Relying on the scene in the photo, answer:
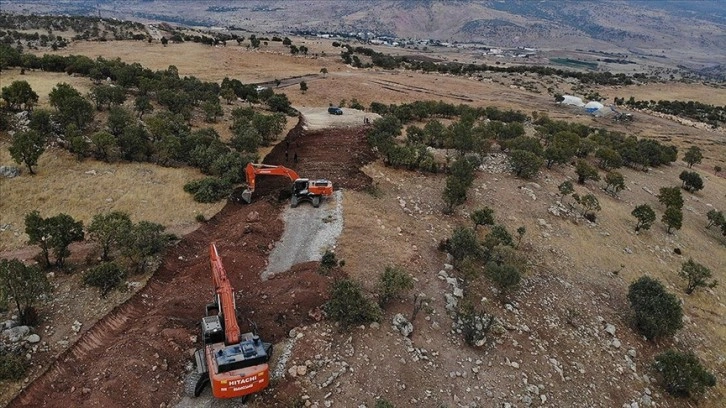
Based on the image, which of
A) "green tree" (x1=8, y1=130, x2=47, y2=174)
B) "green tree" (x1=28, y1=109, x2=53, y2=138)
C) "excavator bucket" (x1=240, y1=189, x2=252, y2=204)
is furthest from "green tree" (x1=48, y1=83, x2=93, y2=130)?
"excavator bucket" (x1=240, y1=189, x2=252, y2=204)

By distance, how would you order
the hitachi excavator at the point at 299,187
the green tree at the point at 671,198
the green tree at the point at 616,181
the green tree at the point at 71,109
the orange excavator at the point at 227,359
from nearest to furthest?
the orange excavator at the point at 227,359 < the hitachi excavator at the point at 299,187 < the green tree at the point at 71,109 < the green tree at the point at 671,198 < the green tree at the point at 616,181

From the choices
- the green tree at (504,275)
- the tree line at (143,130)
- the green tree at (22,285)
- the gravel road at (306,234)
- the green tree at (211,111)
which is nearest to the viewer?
the green tree at (22,285)

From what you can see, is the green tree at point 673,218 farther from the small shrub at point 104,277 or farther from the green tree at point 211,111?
the green tree at point 211,111

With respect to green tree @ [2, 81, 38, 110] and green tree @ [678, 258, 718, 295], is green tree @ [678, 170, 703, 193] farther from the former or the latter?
green tree @ [2, 81, 38, 110]

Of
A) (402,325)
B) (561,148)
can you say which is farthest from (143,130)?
(561,148)

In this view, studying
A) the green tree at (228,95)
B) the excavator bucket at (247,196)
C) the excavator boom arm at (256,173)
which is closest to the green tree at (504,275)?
the excavator boom arm at (256,173)
